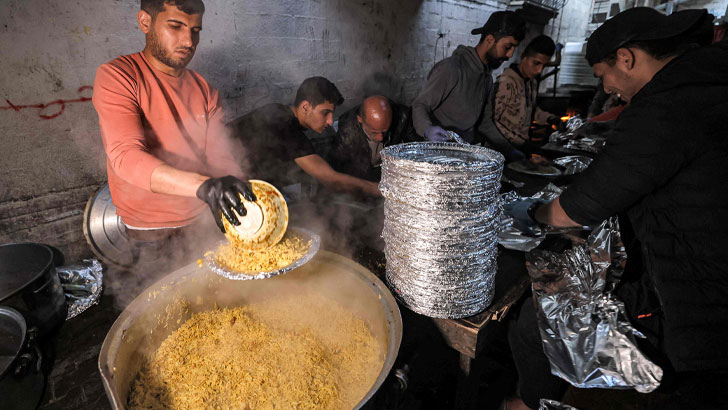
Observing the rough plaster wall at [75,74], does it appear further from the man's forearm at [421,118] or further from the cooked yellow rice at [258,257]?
the cooked yellow rice at [258,257]

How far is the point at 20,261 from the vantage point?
87.0 inches

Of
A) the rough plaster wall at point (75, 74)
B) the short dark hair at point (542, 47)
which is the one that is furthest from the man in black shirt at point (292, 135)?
the short dark hair at point (542, 47)

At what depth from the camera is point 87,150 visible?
2.73 meters

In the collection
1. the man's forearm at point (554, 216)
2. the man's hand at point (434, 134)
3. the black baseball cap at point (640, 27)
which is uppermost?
the black baseball cap at point (640, 27)

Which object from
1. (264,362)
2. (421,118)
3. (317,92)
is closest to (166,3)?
(317,92)

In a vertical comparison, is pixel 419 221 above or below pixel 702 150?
below

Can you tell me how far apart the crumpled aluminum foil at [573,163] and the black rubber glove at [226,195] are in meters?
3.61

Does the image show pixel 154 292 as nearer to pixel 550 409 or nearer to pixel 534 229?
pixel 534 229

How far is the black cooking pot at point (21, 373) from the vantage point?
1.35 m

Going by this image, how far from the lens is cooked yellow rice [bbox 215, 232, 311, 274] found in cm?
174

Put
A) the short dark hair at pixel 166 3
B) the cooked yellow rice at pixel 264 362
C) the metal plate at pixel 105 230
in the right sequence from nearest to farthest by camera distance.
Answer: the cooked yellow rice at pixel 264 362, the short dark hair at pixel 166 3, the metal plate at pixel 105 230

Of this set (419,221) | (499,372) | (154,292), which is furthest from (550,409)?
(154,292)

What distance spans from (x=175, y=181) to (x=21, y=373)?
98 cm

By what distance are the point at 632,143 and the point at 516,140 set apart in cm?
356
